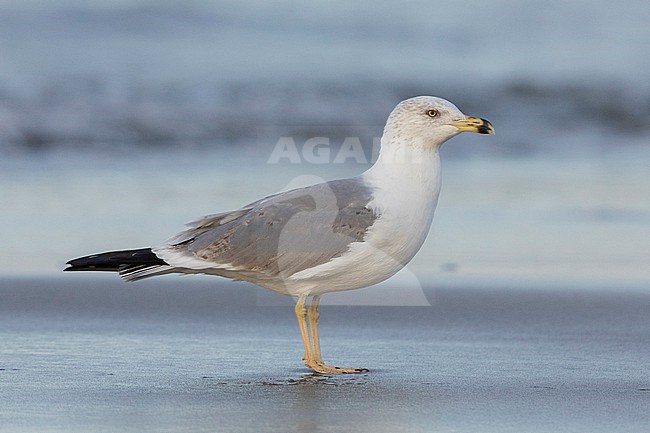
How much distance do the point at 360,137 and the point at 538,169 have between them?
2.28 meters

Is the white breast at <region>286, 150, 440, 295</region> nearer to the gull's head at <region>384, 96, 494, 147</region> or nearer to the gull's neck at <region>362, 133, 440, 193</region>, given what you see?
the gull's neck at <region>362, 133, 440, 193</region>

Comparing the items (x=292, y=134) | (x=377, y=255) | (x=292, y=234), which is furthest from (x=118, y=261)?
(x=292, y=134)

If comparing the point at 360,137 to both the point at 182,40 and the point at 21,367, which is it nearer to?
the point at 182,40

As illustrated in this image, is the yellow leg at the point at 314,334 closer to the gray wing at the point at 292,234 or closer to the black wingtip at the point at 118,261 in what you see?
the gray wing at the point at 292,234

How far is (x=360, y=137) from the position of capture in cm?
1270

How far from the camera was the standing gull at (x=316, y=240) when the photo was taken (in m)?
5.48

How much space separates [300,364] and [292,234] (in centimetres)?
63

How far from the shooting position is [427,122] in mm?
5871

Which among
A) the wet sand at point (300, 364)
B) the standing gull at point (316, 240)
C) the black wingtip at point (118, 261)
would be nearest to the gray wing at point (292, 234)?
the standing gull at point (316, 240)

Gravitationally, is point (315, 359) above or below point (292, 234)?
below

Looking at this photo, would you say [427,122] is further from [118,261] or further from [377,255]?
[118,261]

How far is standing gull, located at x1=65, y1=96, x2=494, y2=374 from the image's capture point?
548 cm

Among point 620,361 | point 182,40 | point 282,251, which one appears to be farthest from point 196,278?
point 182,40

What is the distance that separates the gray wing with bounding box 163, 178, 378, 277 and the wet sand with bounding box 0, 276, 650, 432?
0.49 meters
